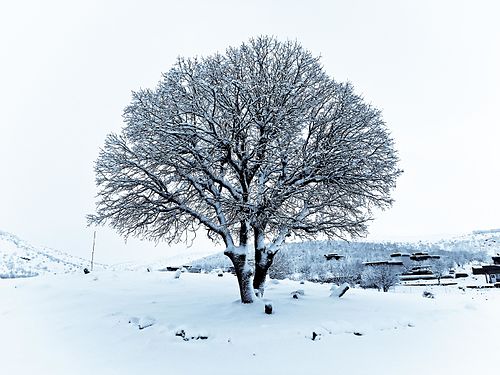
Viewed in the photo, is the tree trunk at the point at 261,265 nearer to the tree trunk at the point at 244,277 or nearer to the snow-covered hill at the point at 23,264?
the tree trunk at the point at 244,277

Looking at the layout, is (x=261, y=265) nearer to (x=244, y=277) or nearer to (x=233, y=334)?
(x=244, y=277)

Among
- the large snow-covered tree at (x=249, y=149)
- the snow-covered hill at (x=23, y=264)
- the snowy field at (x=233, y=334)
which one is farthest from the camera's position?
the snow-covered hill at (x=23, y=264)

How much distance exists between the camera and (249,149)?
43.5 feet

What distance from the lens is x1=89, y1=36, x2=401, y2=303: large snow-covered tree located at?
12.0 m

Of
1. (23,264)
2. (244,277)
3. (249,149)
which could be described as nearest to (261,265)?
(244,277)

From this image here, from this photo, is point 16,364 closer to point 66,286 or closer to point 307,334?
point 307,334

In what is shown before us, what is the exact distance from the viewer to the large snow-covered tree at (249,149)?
12.0 m

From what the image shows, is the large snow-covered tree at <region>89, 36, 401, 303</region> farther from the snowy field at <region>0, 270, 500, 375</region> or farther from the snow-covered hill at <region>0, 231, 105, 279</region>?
the snow-covered hill at <region>0, 231, 105, 279</region>

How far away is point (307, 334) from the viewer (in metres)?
9.07

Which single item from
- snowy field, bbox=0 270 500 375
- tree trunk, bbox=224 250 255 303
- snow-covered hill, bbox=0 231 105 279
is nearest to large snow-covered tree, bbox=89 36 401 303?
tree trunk, bbox=224 250 255 303

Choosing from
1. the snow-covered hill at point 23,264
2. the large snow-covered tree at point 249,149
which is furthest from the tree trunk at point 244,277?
the snow-covered hill at point 23,264

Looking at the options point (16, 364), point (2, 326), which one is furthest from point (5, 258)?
point (16, 364)

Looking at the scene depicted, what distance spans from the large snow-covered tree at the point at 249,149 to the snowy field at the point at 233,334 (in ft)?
8.47

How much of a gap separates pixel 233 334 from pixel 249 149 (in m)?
6.81
